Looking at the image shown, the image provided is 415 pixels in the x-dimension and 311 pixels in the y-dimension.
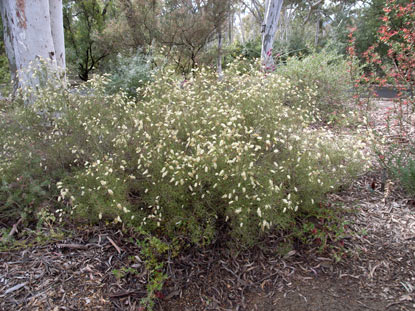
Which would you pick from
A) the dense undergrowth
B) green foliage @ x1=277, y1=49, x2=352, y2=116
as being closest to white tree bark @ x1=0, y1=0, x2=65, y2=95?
the dense undergrowth

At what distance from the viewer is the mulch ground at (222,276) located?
2.38 meters

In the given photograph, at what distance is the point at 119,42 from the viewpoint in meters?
12.5

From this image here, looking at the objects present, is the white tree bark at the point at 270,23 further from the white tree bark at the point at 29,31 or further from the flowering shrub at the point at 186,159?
the white tree bark at the point at 29,31

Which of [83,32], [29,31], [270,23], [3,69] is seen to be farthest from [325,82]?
[3,69]

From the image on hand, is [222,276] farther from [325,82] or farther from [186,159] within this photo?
[325,82]

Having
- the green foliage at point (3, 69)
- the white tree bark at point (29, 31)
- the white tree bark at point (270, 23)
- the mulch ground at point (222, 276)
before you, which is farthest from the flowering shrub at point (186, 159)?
the green foliage at point (3, 69)

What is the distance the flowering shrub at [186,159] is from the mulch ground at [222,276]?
26cm

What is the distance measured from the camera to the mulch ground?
238 centimetres

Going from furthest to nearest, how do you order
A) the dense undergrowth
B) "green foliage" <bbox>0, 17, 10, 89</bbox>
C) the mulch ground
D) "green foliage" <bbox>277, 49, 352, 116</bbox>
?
1. "green foliage" <bbox>0, 17, 10, 89</bbox>
2. "green foliage" <bbox>277, 49, 352, 116</bbox>
3. the dense undergrowth
4. the mulch ground

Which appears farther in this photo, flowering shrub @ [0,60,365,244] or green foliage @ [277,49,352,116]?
green foliage @ [277,49,352,116]

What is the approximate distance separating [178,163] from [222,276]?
3.72 ft

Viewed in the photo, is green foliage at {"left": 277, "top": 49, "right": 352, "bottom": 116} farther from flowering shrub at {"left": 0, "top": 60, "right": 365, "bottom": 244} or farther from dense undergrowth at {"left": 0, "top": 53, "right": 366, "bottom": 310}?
flowering shrub at {"left": 0, "top": 60, "right": 365, "bottom": 244}

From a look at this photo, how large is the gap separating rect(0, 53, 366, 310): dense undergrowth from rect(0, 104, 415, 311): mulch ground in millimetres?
194

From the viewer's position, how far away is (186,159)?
94.0 inches
